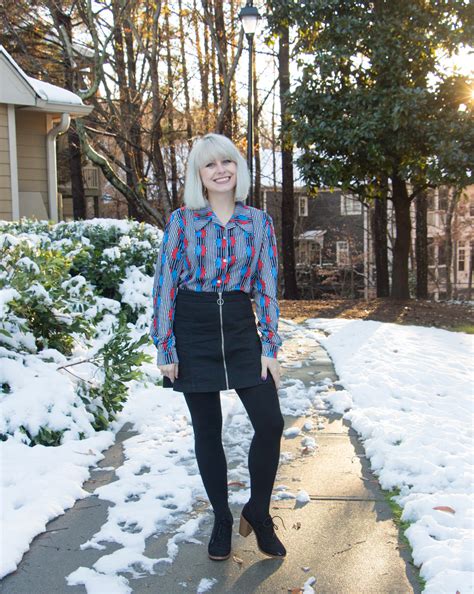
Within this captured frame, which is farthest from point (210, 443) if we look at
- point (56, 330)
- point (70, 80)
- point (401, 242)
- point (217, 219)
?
point (70, 80)

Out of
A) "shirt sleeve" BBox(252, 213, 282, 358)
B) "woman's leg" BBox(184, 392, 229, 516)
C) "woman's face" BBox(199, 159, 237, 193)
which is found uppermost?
"woman's face" BBox(199, 159, 237, 193)

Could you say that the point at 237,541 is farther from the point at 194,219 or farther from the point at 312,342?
the point at 312,342

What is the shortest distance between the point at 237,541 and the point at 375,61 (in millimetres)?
10907

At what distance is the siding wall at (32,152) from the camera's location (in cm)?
1317

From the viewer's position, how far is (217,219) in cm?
299

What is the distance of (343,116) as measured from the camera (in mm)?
12789

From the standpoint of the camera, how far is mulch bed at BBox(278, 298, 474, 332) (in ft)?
38.5

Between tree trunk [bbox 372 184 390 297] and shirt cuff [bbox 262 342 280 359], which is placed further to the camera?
tree trunk [bbox 372 184 390 297]

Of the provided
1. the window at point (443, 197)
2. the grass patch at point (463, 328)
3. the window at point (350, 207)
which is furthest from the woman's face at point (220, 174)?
the window at point (350, 207)

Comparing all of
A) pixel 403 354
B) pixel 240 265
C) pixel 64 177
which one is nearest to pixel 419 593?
pixel 240 265

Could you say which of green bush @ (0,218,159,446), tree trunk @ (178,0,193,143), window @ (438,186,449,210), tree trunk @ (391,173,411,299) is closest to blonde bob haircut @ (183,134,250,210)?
green bush @ (0,218,159,446)

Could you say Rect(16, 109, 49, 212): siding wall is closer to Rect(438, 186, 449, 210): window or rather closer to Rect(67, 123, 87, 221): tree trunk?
Rect(67, 123, 87, 221): tree trunk

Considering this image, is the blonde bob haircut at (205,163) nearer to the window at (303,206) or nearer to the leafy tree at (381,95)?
the leafy tree at (381,95)

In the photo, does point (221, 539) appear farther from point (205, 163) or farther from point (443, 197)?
point (443, 197)
